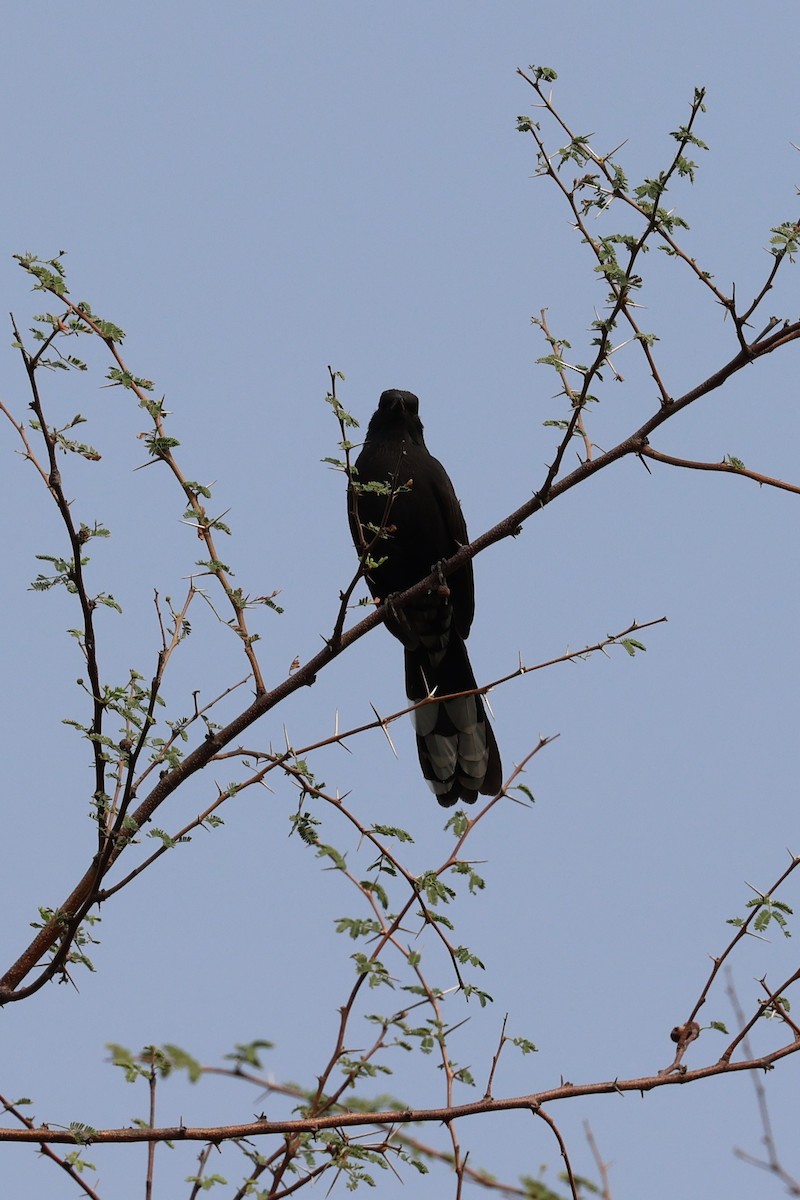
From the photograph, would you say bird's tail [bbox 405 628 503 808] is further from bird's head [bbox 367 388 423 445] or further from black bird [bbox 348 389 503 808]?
bird's head [bbox 367 388 423 445]

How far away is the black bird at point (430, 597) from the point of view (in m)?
7.66

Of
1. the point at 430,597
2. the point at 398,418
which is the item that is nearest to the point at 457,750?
the point at 430,597

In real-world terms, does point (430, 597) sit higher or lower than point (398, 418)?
lower

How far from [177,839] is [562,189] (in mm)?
2482

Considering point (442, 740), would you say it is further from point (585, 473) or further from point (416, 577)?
point (585, 473)

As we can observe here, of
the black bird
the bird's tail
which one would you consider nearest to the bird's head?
the black bird

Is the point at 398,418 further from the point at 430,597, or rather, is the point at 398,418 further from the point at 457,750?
the point at 457,750

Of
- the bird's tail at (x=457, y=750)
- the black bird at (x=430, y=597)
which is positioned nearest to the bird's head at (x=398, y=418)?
the black bird at (x=430, y=597)

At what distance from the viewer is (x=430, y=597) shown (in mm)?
7668

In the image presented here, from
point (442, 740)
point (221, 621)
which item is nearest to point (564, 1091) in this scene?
point (221, 621)

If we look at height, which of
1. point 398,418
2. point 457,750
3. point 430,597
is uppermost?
point 398,418

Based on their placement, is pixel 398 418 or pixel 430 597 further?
pixel 398 418

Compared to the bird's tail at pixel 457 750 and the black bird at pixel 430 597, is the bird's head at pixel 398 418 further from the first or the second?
the bird's tail at pixel 457 750

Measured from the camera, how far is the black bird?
7.66 m
